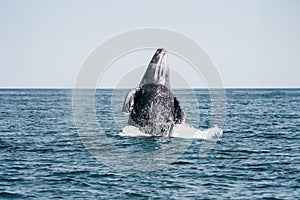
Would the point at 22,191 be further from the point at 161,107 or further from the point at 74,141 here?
the point at 74,141

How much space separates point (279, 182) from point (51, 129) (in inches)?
968

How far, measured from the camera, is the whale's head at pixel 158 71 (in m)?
30.3

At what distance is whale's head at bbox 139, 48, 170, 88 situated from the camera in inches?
1194

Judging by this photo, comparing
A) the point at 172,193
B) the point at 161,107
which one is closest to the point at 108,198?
the point at 172,193

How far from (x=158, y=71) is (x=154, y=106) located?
239 cm

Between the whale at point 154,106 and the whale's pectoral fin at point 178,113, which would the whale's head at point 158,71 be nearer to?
the whale at point 154,106

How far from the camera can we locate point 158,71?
30.5 meters

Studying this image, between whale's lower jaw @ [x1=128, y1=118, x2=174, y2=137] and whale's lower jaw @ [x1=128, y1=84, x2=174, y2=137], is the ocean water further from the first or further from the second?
whale's lower jaw @ [x1=128, y1=84, x2=174, y2=137]

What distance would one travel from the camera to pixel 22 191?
64.4 ft

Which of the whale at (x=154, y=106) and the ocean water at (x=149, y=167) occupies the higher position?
the whale at (x=154, y=106)

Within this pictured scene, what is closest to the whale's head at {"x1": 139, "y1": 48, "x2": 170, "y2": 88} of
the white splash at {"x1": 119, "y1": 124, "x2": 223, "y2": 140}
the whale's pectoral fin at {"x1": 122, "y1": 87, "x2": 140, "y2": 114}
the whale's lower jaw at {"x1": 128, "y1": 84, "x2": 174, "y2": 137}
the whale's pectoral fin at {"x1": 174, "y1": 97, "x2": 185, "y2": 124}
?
the whale's lower jaw at {"x1": 128, "y1": 84, "x2": 174, "y2": 137}

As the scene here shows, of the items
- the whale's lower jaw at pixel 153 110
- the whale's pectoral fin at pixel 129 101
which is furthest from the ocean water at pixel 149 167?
the whale's pectoral fin at pixel 129 101

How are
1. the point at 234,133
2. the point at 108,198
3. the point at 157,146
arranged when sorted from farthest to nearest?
1. the point at 234,133
2. the point at 157,146
3. the point at 108,198

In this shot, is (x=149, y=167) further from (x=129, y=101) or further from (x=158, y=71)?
(x=158, y=71)
